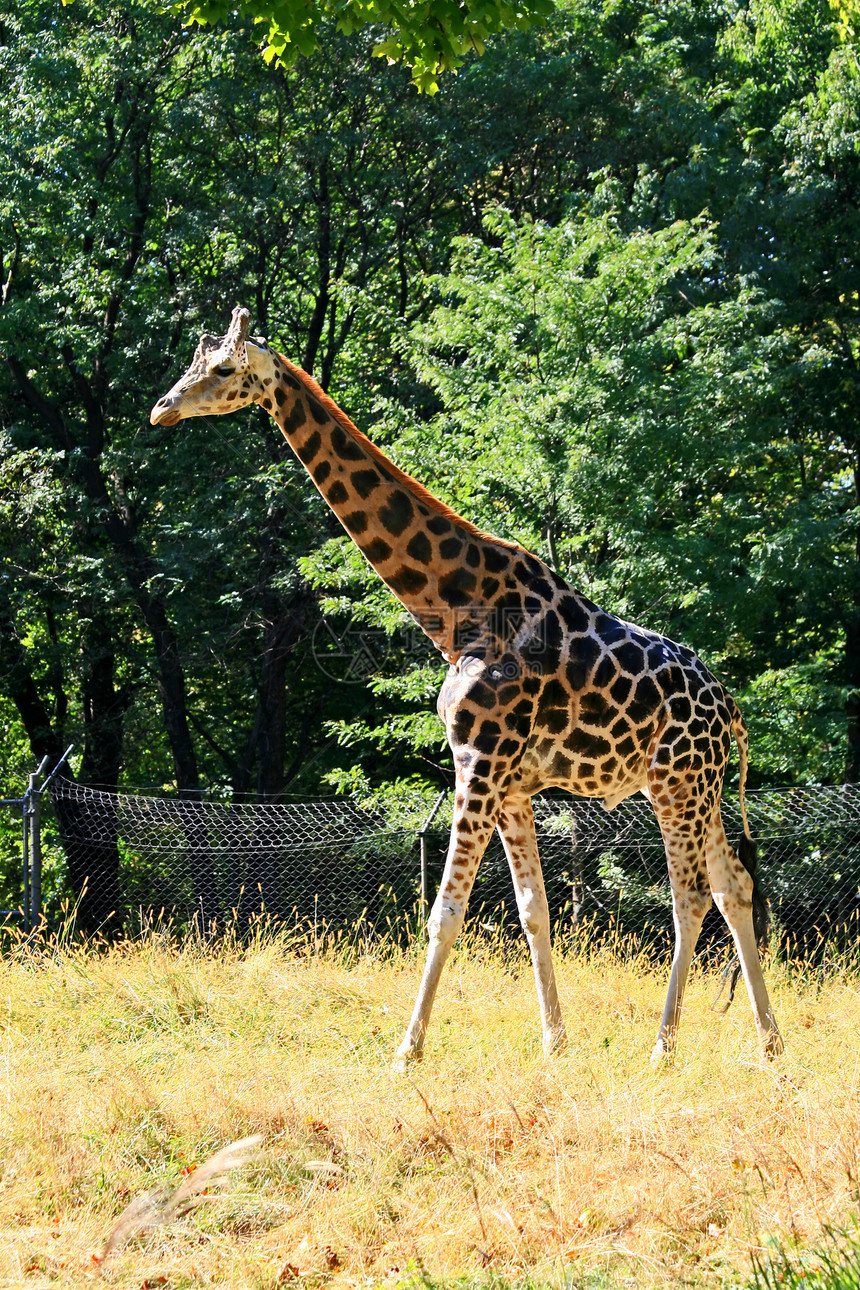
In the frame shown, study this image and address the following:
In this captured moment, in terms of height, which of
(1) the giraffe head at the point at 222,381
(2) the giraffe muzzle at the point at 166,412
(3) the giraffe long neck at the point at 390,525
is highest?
(1) the giraffe head at the point at 222,381

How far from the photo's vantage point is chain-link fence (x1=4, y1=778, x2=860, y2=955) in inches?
436

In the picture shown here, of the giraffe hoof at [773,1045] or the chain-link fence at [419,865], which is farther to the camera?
the chain-link fence at [419,865]

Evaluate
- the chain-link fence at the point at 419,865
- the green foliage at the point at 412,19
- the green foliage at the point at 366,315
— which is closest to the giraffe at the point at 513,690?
the green foliage at the point at 412,19

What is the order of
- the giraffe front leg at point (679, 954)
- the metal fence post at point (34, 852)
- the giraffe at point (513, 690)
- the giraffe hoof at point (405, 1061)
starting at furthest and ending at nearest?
the metal fence post at point (34, 852)
the giraffe front leg at point (679, 954)
the giraffe at point (513, 690)
the giraffe hoof at point (405, 1061)

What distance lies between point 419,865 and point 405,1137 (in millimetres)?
8006

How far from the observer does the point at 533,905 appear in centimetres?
634

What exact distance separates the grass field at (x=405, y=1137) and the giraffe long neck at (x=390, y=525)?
2259 millimetres

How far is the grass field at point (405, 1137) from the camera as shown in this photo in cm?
386

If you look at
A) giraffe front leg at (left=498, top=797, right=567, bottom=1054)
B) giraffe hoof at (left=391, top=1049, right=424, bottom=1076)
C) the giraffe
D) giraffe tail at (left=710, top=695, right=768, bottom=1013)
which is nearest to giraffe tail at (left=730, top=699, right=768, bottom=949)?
giraffe tail at (left=710, top=695, right=768, bottom=1013)

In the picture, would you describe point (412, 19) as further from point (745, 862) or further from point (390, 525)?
point (745, 862)

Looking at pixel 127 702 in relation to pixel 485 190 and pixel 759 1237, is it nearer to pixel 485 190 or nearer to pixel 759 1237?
pixel 485 190

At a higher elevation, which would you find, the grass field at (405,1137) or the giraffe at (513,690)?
the giraffe at (513,690)

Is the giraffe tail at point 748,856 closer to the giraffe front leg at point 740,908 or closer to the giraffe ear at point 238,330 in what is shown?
the giraffe front leg at point 740,908

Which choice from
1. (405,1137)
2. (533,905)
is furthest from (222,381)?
(405,1137)
